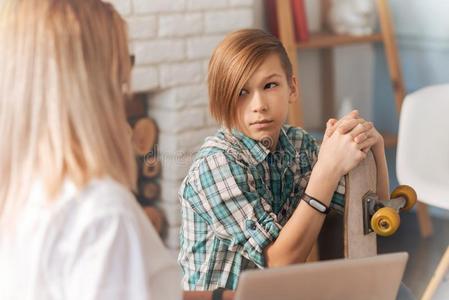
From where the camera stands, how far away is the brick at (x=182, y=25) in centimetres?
110

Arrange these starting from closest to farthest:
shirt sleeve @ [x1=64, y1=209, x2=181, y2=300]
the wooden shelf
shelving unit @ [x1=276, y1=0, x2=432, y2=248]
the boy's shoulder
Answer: shirt sleeve @ [x1=64, y1=209, x2=181, y2=300] → the boy's shoulder → shelving unit @ [x1=276, y1=0, x2=432, y2=248] → the wooden shelf

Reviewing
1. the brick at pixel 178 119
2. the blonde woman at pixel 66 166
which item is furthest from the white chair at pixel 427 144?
the blonde woman at pixel 66 166

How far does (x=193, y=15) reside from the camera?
111cm

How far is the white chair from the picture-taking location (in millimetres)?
1511

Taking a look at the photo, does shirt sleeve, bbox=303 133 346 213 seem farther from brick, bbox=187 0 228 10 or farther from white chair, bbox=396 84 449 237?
white chair, bbox=396 84 449 237

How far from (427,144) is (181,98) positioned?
617 millimetres

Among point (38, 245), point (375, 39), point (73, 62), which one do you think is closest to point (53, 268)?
point (38, 245)

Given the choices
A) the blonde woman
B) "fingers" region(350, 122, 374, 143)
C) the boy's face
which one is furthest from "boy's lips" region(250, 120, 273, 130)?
the blonde woman

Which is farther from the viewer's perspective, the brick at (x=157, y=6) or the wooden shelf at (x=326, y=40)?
the wooden shelf at (x=326, y=40)

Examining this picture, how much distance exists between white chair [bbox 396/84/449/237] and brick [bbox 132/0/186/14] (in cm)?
58

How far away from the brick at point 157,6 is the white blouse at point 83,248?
1.12 feet

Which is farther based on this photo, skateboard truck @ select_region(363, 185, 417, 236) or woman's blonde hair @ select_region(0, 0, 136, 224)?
skateboard truck @ select_region(363, 185, 417, 236)

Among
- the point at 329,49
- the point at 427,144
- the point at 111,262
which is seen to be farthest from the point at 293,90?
the point at 427,144

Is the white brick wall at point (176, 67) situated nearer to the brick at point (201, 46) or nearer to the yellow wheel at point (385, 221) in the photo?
the brick at point (201, 46)
